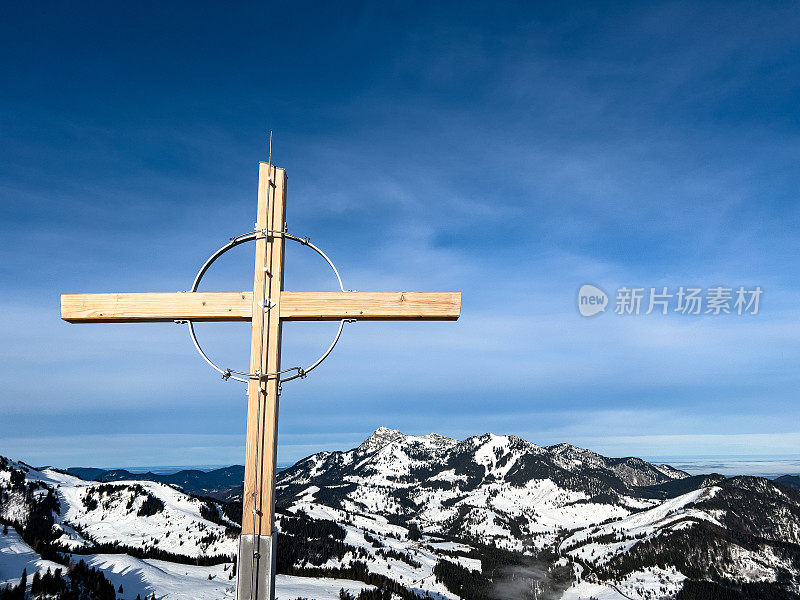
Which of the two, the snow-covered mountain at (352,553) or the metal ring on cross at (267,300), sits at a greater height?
the metal ring on cross at (267,300)

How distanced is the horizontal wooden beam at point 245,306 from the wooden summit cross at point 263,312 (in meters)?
0.01

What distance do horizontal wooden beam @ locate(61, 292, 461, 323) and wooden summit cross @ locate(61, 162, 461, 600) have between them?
1 cm

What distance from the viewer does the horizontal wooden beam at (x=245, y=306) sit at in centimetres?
672

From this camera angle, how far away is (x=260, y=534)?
6133 millimetres

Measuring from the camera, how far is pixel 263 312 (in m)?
6.73

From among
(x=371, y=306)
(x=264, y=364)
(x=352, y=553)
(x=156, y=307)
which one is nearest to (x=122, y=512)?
(x=352, y=553)

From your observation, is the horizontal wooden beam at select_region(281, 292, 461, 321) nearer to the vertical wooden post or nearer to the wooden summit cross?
the wooden summit cross

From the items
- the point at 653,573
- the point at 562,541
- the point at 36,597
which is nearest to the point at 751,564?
the point at 653,573

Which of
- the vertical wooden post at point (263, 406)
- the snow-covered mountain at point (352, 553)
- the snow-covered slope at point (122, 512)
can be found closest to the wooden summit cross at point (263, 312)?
the vertical wooden post at point (263, 406)

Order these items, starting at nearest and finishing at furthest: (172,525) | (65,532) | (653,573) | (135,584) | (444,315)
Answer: (444,315), (135,584), (65,532), (172,525), (653,573)

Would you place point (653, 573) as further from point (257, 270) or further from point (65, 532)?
point (257, 270)

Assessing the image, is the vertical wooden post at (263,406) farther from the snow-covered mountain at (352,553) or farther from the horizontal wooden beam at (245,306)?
the snow-covered mountain at (352,553)

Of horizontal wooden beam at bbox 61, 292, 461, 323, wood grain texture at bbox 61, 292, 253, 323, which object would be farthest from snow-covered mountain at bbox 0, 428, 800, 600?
horizontal wooden beam at bbox 61, 292, 461, 323

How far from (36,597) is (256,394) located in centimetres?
1631
